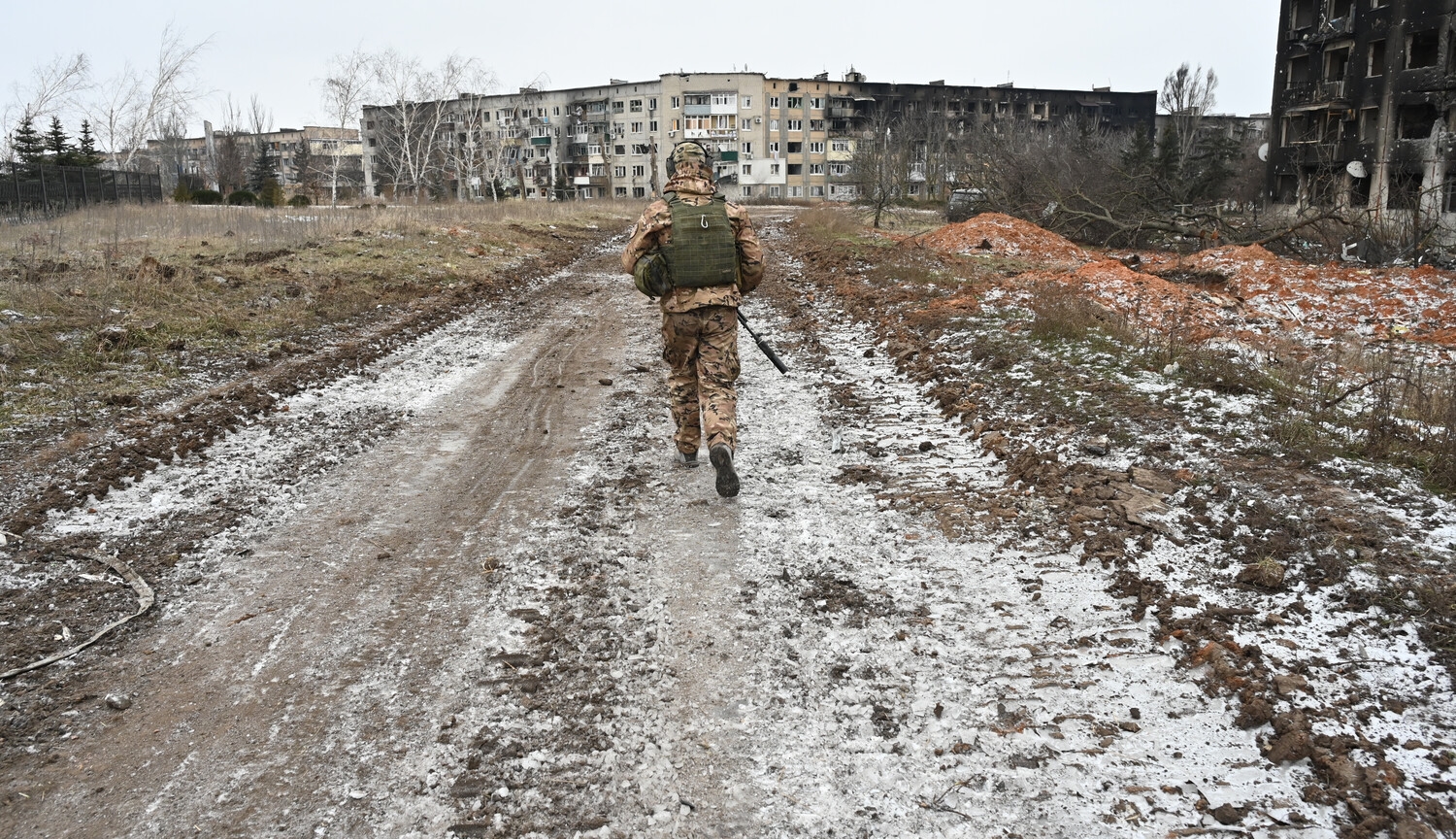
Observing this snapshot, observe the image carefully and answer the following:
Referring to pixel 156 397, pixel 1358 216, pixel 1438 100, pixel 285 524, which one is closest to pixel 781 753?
pixel 285 524

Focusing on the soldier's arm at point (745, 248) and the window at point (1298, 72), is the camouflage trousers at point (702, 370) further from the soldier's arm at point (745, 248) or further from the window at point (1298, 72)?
the window at point (1298, 72)

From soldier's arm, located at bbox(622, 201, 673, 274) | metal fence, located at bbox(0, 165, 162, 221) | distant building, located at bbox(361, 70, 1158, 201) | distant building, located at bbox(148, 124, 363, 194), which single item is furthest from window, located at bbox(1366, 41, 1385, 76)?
distant building, located at bbox(361, 70, 1158, 201)

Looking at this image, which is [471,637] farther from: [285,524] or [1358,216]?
[1358,216]

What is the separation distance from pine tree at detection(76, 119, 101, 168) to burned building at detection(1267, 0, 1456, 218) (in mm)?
53834

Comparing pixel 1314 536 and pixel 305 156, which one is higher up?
pixel 305 156

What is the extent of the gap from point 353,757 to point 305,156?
290ft

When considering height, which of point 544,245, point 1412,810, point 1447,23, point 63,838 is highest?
point 1447,23

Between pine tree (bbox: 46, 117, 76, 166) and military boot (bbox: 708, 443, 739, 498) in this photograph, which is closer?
military boot (bbox: 708, 443, 739, 498)

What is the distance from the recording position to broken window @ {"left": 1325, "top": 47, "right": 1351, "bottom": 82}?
38344 mm

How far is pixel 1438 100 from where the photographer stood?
31.9 metres

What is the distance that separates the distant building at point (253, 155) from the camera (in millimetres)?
69375

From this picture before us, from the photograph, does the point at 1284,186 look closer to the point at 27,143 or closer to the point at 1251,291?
the point at 1251,291

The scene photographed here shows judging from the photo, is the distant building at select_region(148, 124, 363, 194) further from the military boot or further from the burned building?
the military boot

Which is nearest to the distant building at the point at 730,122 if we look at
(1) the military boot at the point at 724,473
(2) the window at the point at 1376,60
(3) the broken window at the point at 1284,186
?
(3) the broken window at the point at 1284,186
